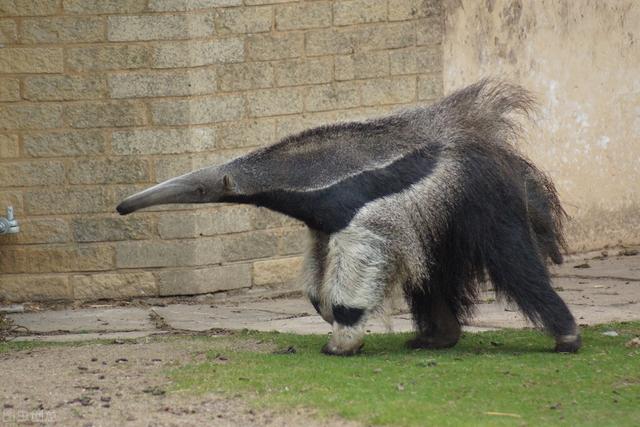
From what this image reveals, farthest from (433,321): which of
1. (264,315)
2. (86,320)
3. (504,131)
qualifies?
(86,320)

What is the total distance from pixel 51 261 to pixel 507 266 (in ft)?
14.4

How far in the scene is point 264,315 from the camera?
9086 mm

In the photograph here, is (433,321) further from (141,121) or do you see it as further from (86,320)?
(141,121)

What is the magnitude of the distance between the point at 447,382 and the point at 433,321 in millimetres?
1290

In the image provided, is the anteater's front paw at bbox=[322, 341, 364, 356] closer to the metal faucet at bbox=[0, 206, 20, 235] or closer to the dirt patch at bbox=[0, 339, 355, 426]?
the dirt patch at bbox=[0, 339, 355, 426]

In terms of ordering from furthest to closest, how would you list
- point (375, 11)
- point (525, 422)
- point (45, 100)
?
point (375, 11), point (45, 100), point (525, 422)

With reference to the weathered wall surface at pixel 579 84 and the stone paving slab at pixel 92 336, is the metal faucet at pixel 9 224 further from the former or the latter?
the weathered wall surface at pixel 579 84

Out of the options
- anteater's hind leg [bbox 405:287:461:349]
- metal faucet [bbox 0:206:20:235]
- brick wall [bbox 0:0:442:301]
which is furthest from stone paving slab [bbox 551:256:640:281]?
metal faucet [bbox 0:206:20:235]

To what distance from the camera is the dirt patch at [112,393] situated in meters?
5.41

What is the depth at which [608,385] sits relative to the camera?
19.4 ft

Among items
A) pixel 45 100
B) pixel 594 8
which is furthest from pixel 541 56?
pixel 45 100

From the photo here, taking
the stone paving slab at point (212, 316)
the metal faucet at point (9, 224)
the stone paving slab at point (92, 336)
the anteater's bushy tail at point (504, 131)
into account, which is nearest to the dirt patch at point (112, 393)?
the stone paving slab at point (92, 336)

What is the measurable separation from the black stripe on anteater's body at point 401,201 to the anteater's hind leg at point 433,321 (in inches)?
8.2

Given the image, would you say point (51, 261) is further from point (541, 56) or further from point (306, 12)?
point (541, 56)
